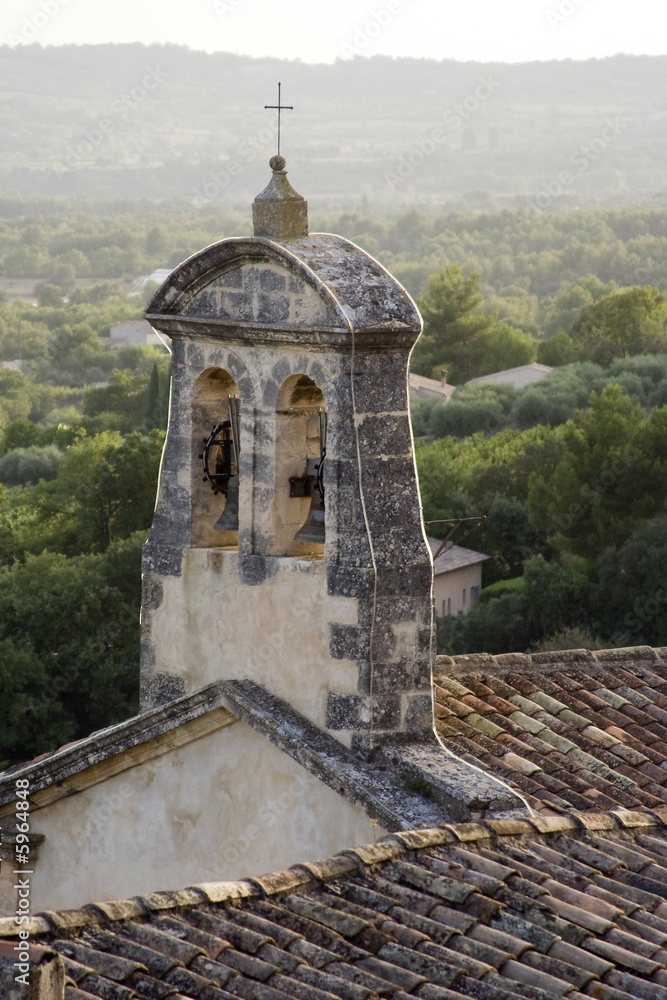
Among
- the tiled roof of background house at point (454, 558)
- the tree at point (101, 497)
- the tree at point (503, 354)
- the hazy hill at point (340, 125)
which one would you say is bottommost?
the tiled roof of background house at point (454, 558)

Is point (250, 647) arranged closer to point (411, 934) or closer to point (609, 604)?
point (411, 934)

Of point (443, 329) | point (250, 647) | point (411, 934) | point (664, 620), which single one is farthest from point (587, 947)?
point (443, 329)

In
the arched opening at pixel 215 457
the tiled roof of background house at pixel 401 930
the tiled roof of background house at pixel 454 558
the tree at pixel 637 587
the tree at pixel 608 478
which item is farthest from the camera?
the tiled roof of background house at pixel 454 558

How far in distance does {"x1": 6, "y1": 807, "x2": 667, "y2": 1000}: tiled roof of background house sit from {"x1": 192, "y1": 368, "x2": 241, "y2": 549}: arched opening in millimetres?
2000

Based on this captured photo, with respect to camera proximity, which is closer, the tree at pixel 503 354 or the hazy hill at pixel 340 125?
the tree at pixel 503 354

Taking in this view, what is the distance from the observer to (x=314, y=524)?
6434mm

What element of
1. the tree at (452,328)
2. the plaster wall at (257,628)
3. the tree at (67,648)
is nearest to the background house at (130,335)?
the tree at (452,328)

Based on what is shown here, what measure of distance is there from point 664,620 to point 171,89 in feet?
404

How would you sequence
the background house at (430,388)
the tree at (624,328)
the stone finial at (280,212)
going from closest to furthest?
the stone finial at (280,212) < the tree at (624,328) < the background house at (430,388)

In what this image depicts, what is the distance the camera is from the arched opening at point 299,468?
640cm

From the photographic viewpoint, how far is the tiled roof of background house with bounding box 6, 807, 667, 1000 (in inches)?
167

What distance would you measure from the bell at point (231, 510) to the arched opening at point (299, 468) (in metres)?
0.33

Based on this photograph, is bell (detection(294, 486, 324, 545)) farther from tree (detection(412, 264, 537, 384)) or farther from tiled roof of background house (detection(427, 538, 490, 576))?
tree (detection(412, 264, 537, 384))

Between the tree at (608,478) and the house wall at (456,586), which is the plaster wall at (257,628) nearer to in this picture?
the tree at (608,478)
